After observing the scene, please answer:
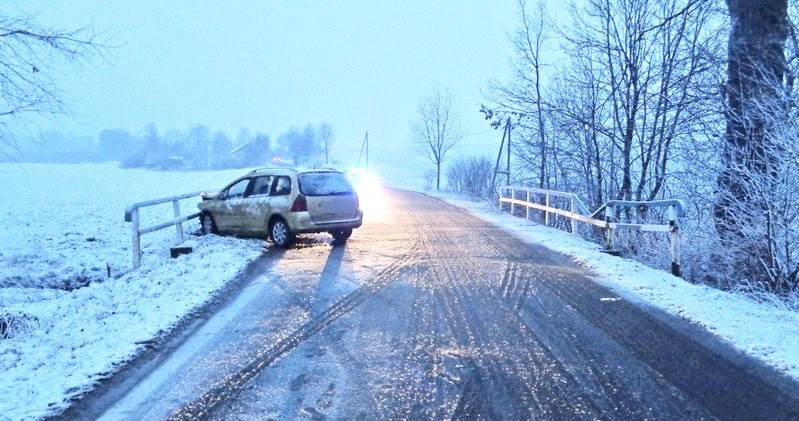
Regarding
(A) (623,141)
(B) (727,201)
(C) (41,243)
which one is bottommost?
(C) (41,243)

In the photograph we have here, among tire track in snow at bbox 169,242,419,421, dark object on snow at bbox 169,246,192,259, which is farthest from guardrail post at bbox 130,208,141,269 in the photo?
tire track in snow at bbox 169,242,419,421

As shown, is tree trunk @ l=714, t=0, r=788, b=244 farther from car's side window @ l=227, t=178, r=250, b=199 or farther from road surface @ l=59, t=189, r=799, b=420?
car's side window @ l=227, t=178, r=250, b=199

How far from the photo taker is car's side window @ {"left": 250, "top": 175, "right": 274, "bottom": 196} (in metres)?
12.4

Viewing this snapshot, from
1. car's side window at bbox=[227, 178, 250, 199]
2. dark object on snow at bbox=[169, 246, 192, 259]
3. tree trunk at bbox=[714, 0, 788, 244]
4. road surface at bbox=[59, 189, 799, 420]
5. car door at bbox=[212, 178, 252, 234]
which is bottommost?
road surface at bbox=[59, 189, 799, 420]

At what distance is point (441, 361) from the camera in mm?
4840

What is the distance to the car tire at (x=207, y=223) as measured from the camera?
13422 millimetres

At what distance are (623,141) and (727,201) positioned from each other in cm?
797

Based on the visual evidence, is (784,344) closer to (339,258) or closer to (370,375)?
(370,375)

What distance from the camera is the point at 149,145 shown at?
531ft

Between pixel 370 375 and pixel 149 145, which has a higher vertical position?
pixel 149 145

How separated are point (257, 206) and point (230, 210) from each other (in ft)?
3.16

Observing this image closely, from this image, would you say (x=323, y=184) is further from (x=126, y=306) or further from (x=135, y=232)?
(x=126, y=306)

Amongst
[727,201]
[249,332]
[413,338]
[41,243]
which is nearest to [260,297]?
[249,332]

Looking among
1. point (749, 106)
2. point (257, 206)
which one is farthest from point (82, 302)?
point (749, 106)
